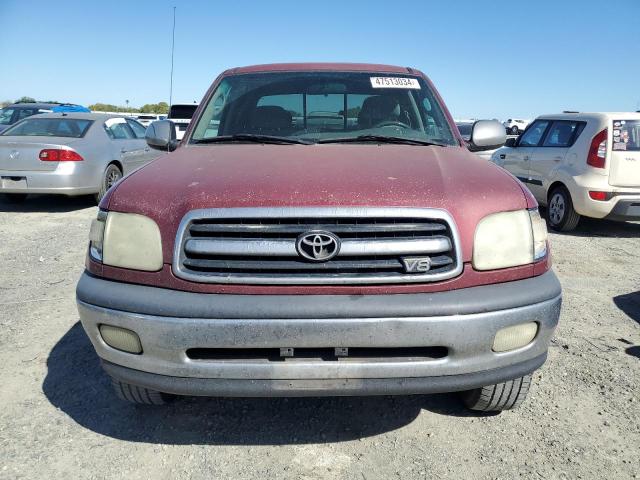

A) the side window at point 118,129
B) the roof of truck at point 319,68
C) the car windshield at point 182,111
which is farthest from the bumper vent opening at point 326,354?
the car windshield at point 182,111

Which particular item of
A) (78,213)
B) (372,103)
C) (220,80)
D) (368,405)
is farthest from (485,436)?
(78,213)

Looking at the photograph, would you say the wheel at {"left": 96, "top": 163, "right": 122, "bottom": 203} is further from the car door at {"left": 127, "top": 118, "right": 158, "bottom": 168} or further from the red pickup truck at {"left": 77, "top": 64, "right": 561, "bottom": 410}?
the red pickup truck at {"left": 77, "top": 64, "right": 561, "bottom": 410}

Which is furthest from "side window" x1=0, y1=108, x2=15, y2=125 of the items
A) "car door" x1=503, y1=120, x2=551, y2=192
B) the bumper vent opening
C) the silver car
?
the bumper vent opening

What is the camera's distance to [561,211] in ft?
23.0

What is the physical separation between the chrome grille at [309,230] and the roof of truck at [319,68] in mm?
1936

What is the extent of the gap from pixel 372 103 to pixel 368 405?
193 centimetres

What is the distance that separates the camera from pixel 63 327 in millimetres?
3674

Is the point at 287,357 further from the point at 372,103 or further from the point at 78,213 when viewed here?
the point at 78,213

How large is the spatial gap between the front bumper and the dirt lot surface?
0.44 meters

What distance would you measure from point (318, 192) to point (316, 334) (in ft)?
1.87

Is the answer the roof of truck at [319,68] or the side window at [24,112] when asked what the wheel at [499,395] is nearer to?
the roof of truck at [319,68]

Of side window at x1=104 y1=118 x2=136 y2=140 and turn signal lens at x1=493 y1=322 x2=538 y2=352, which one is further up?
side window at x1=104 y1=118 x2=136 y2=140

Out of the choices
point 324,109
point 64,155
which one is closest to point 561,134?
point 324,109

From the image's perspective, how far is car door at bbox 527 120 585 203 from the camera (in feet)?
23.1
